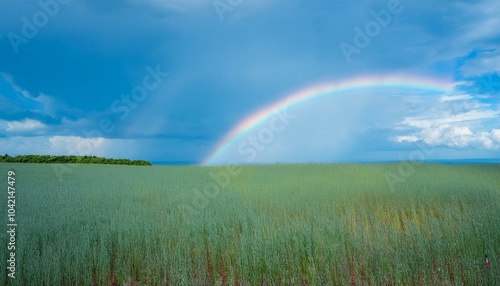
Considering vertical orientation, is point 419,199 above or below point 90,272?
above

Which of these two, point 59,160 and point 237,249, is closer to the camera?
point 237,249

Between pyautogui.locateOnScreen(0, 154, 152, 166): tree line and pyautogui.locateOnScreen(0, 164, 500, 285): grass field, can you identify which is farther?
pyautogui.locateOnScreen(0, 154, 152, 166): tree line

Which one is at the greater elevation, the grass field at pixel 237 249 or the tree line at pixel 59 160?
the tree line at pixel 59 160

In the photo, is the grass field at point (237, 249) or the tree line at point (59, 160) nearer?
the grass field at point (237, 249)

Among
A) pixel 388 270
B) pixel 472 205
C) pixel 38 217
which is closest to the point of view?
pixel 388 270

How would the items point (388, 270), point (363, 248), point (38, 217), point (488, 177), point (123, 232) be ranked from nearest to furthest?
1. point (388, 270)
2. point (363, 248)
3. point (123, 232)
4. point (38, 217)
5. point (488, 177)

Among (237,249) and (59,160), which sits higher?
(59,160)

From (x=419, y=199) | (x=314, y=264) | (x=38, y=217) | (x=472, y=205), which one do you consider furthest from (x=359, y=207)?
(x=38, y=217)

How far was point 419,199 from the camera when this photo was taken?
1051 cm

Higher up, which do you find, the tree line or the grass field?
the tree line

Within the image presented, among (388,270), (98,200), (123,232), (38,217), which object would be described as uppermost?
(98,200)

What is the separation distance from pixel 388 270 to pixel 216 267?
2.71m

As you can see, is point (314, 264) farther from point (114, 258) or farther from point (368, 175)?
point (368, 175)

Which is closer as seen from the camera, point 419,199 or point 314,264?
point 314,264
